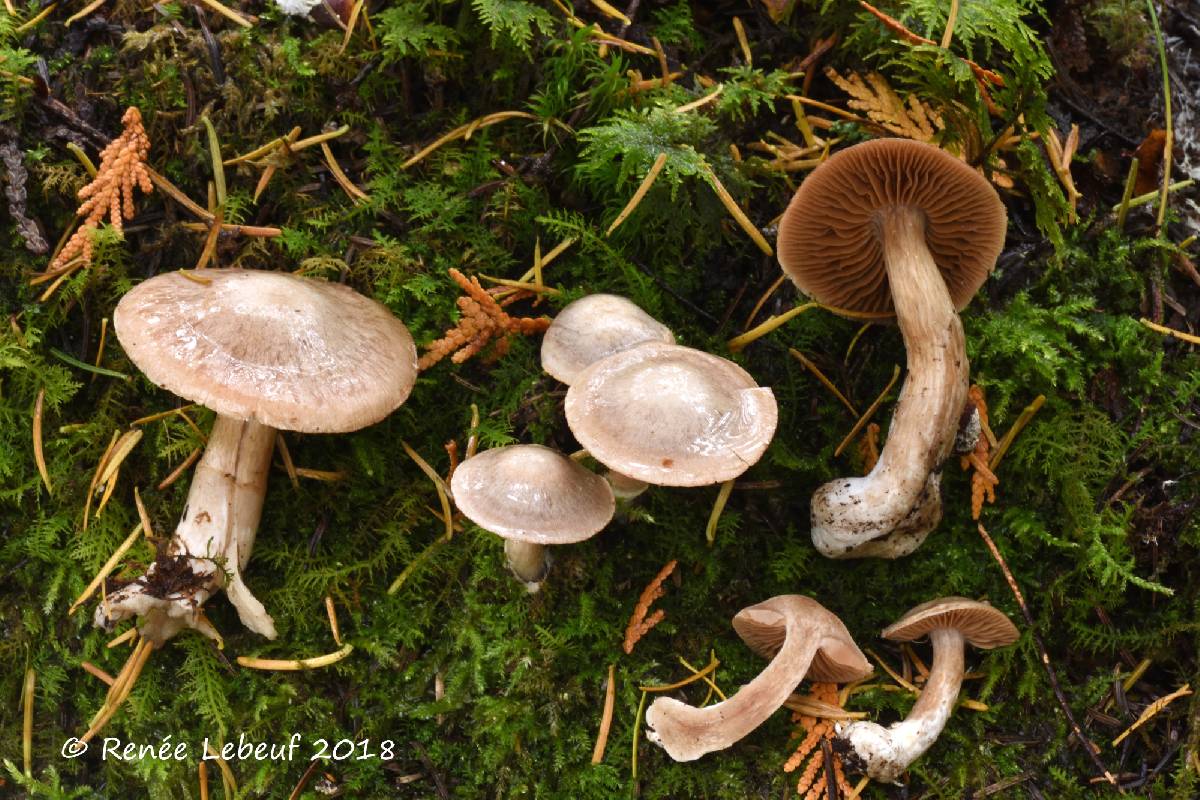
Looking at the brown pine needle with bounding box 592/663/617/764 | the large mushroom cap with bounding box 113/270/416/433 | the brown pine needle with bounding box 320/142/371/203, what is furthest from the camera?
the brown pine needle with bounding box 320/142/371/203

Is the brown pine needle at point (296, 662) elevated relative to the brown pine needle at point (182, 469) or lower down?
lower down

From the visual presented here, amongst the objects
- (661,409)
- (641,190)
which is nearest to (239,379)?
(661,409)

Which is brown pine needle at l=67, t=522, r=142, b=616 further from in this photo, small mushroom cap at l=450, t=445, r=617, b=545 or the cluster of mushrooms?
small mushroom cap at l=450, t=445, r=617, b=545

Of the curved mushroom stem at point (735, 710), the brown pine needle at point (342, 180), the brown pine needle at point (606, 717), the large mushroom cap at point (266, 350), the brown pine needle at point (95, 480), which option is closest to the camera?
the large mushroom cap at point (266, 350)

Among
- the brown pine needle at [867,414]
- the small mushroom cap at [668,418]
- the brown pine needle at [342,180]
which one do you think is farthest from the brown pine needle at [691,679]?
the brown pine needle at [342,180]

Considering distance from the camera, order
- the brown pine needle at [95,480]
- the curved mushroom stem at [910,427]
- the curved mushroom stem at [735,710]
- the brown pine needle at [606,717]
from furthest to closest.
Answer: the brown pine needle at [95,480], the curved mushroom stem at [910,427], the brown pine needle at [606,717], the curved mushroom stem at [735,710]

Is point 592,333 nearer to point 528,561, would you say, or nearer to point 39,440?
point 528,561

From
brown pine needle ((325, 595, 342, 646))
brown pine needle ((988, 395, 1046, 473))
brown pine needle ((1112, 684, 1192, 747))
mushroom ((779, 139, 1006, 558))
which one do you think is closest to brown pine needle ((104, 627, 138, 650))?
brown pine needle ((325, 595, 342, 646))

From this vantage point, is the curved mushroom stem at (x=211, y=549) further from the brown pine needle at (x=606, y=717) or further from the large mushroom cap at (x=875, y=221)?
the large mushroom cap at (x=875, y=221)

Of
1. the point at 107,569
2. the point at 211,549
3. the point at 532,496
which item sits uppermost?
the point at 532,496
